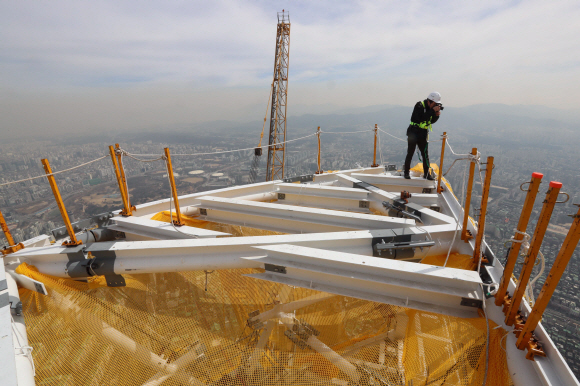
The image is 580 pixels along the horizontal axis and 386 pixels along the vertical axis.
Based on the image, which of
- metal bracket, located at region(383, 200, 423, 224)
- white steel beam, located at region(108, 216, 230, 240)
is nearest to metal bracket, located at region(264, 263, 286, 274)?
white steel beam, located at region(108, 216, 230, 240)

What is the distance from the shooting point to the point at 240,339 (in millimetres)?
2865

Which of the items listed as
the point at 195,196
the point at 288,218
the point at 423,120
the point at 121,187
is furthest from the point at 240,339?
the point at 423,120

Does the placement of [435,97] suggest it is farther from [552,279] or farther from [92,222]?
[92,222]

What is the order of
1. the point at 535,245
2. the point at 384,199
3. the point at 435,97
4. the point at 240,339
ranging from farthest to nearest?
1. the point at 435,97
2. the point at 384,199
3. the point at 240,339
4. the point at 535,245

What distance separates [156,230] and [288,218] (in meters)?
2.28

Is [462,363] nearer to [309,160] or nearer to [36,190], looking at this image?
[36,190]

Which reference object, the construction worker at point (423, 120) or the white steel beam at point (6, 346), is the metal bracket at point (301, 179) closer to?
the construction worker at point (423, 120)

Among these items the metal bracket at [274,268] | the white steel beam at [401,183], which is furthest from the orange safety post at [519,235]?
the white steel beam at [401,183]

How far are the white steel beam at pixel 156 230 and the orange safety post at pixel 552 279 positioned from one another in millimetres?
3523

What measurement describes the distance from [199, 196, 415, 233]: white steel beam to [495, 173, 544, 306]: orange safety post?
1576 mm

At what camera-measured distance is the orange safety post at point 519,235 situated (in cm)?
207

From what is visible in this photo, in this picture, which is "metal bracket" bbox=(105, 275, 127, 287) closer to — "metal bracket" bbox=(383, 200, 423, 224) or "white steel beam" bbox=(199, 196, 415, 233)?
"white steel beam" bbox=(199, 196, 415, 233)

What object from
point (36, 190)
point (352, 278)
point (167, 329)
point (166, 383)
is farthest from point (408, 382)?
point (36, 190)

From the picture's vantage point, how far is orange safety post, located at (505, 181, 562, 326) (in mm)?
1836
